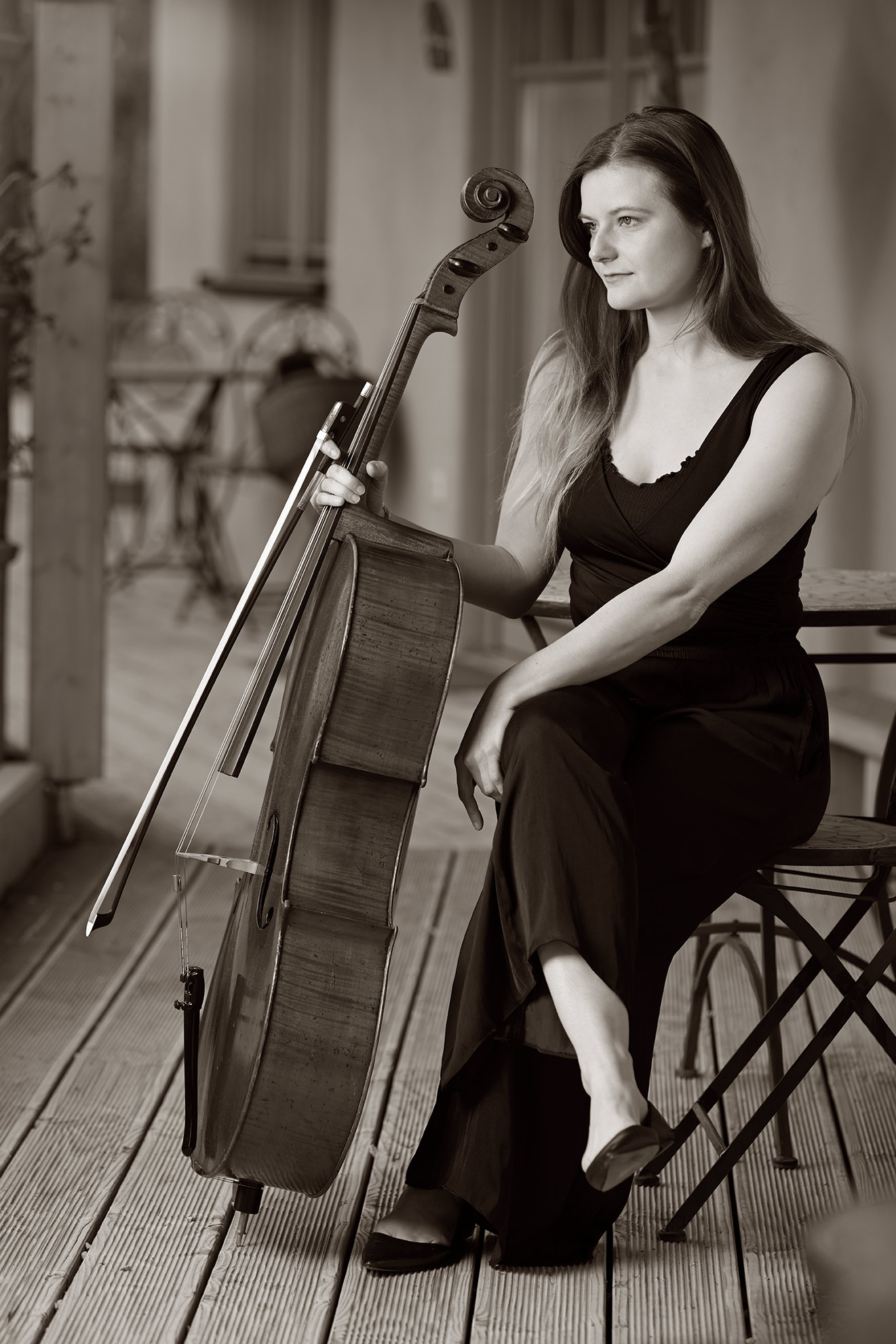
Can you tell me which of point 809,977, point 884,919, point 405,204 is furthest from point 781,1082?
point 405,204

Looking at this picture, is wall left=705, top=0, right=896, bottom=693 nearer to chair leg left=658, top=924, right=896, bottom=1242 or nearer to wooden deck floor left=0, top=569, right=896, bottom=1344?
wooden deck floor left=0, top=569, right=896, bottom=1344

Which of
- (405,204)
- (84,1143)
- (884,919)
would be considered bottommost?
(84,1143)

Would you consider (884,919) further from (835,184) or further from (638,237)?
(835,184)

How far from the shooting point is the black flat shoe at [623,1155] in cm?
163

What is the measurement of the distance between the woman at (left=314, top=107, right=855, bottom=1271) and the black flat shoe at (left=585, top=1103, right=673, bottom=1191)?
0.07 metres

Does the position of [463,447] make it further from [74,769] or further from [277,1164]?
[277,1164]

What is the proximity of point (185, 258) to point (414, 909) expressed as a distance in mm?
5473

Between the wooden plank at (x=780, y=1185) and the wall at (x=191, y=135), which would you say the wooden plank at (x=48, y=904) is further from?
the wall at (x=191, y=135)

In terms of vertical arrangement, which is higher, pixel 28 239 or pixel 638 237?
pixel 28 239

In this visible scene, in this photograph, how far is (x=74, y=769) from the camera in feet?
12.0

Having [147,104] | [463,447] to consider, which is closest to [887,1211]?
[463,447]

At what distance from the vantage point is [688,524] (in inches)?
77.6

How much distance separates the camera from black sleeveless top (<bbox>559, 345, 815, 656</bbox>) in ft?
6.48

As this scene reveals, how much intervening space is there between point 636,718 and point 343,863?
1.34 ft
